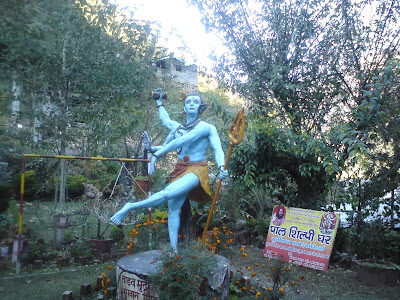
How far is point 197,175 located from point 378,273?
3101mm

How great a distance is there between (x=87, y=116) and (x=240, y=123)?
10.2ft

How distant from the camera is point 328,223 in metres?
5.71

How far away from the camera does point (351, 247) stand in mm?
5969

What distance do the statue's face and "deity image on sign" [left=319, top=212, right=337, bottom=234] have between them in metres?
2.90

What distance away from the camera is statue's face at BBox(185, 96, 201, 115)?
14.3ft

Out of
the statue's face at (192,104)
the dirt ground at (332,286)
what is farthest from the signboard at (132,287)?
the statue's face at (192,104)

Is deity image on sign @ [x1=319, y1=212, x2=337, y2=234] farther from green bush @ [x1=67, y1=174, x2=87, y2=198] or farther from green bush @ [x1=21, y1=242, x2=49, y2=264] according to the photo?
green bush @ [x1=67, y1=174, x2=87, y2=198]

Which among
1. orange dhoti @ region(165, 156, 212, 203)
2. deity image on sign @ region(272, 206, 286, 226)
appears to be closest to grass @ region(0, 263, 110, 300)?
orange dhoti @ region(165, 156, 212, 203)

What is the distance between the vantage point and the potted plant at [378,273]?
16.8 feet

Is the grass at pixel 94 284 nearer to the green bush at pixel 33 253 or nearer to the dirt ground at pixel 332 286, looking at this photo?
the dirt ground at pixel 332 286

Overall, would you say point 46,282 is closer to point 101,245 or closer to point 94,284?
point 94,284

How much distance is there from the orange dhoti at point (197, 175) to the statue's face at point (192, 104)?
57 cm

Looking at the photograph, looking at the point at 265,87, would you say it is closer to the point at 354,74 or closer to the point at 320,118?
the point at 320,118

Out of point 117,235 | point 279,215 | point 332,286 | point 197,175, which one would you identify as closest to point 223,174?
point 197,175
